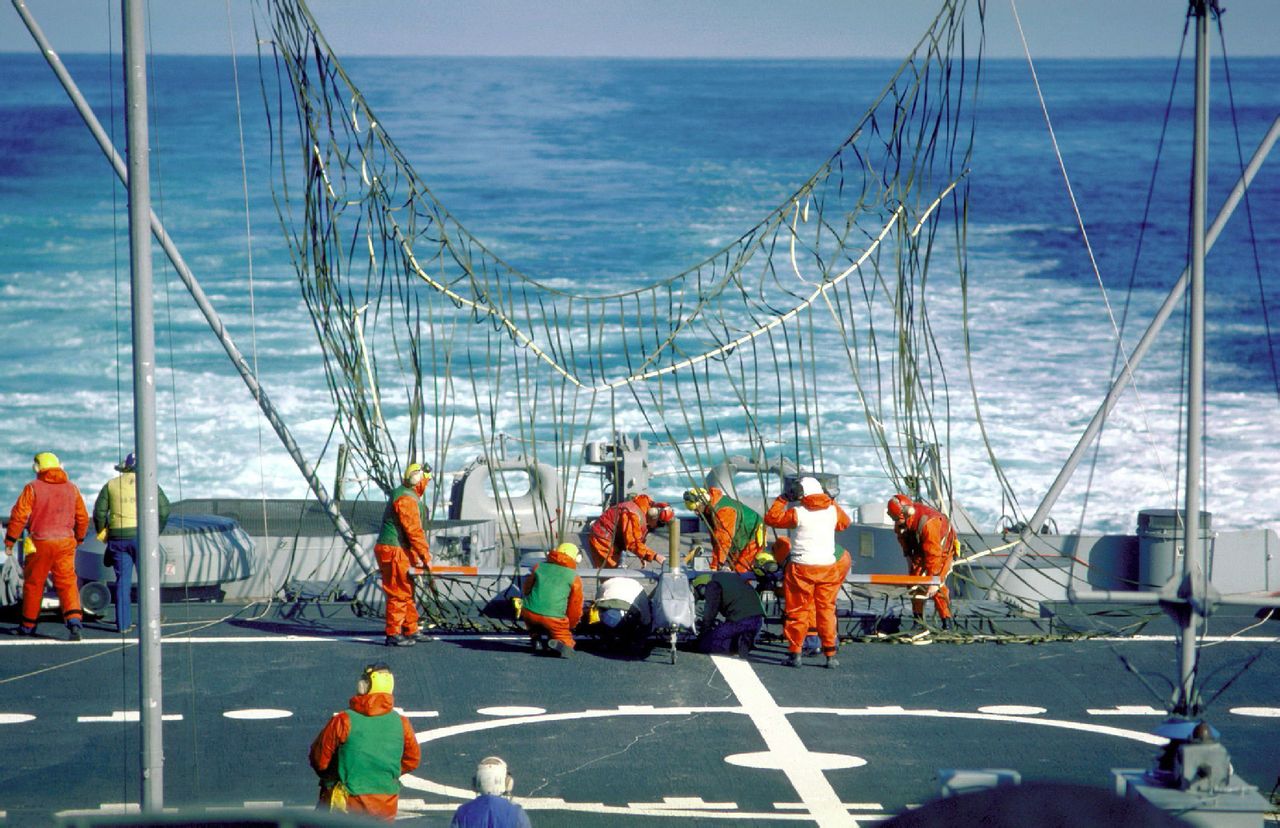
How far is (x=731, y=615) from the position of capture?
1422cm

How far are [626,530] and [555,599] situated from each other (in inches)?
66.0

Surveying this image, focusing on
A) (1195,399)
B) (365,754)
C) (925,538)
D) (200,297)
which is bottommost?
(365,754)

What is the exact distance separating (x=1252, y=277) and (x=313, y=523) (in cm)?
4566

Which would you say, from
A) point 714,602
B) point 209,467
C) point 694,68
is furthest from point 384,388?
point 694,68

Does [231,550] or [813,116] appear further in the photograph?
[813,116]

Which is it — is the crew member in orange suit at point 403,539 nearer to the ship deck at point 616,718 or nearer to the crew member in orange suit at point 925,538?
the ship deck at point 616,718

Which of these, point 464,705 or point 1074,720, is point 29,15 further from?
point 1074,720

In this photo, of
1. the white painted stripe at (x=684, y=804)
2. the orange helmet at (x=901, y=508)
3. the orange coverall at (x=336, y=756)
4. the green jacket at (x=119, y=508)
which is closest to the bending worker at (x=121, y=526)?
the green jacket at (x=119, y=508)

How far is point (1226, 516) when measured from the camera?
3638cm

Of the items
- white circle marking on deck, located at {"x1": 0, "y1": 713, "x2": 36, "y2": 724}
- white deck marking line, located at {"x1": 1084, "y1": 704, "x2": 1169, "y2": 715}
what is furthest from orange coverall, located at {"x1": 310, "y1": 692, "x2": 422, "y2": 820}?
white deck marking line, located at {"x1": 1084, "y1": 704, "x2": 1169, "y2": 715}

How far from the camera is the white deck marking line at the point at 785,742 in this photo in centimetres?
1024

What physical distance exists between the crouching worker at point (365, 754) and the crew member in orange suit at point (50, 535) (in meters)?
6.57

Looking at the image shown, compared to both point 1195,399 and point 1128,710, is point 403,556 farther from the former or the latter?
point 1195,399

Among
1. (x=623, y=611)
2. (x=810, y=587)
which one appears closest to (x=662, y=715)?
(x=623, y=611)
